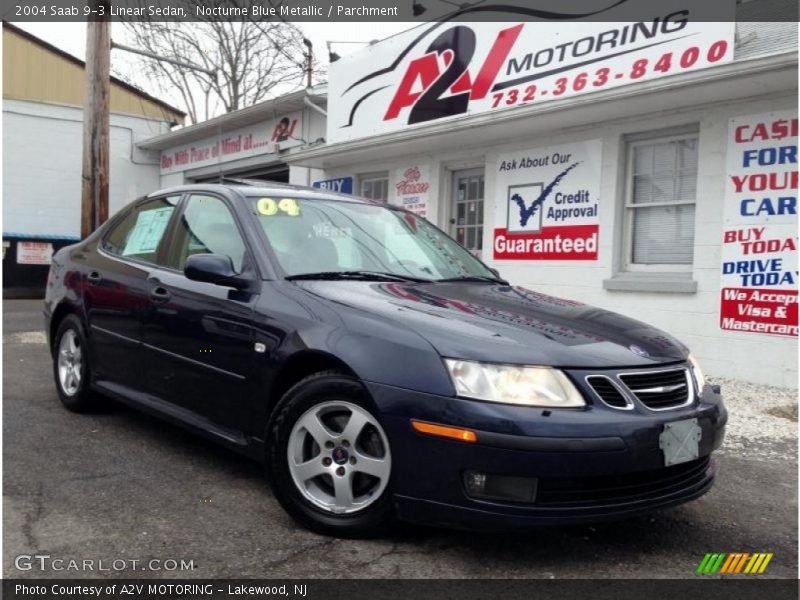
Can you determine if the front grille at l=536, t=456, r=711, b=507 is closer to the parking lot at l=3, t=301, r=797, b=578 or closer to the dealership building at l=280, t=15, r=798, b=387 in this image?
the parking lot at l=3, t=301, r=797, b=578

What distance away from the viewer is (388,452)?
2.99m

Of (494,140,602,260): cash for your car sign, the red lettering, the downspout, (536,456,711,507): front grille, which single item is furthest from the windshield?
the downspout

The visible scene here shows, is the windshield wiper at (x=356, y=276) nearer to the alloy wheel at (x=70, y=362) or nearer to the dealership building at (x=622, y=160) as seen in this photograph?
the alloy wheel at (x=70, y=362)

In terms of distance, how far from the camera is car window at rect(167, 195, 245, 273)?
4.08m

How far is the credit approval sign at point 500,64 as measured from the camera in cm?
716

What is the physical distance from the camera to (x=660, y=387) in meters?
3.13

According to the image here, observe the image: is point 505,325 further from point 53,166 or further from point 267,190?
point 53,166

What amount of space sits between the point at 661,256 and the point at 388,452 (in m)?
5.71

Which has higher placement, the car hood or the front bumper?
the car hood

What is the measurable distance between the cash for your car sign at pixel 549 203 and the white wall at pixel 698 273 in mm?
110

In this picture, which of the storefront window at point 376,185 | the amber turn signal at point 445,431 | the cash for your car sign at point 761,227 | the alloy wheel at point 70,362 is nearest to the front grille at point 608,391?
the amber turn signal at point 445,431

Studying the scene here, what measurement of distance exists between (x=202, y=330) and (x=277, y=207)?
0.81 m

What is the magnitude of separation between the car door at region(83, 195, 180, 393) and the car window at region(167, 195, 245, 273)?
0.20 m
